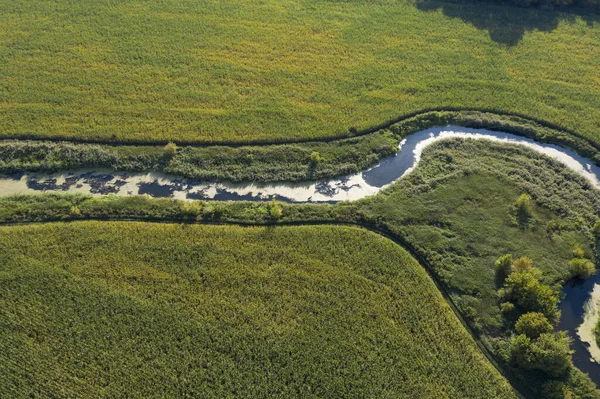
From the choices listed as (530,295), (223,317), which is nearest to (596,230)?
(530,295)

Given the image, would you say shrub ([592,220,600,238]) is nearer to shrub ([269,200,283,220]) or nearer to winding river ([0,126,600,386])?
winding river ([0,126,600,386])

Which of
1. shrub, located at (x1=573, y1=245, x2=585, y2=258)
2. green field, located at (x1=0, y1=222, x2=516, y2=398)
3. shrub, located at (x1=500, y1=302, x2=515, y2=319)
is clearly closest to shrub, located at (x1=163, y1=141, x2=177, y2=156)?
green field, located at (x1=0, y1=222, x2=516, y2=398)

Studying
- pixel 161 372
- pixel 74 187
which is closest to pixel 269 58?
pixel 74 187

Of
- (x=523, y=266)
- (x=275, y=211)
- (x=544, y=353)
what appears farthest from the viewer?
(x=275, y=211)

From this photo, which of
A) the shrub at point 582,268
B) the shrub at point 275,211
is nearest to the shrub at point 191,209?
the shrub at point 275,211

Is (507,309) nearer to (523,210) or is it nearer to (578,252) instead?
(578,252)

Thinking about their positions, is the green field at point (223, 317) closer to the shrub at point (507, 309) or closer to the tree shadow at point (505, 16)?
the shrub at point (507, 309)
